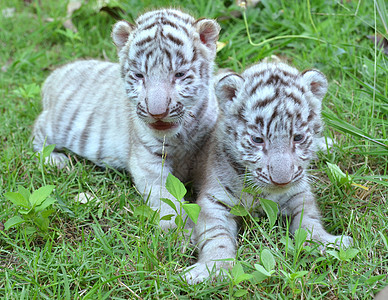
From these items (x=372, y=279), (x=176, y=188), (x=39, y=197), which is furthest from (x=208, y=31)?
(x=372, y=279)

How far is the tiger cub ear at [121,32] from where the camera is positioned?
3618 mm

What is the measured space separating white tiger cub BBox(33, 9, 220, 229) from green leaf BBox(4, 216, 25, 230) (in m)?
0.83

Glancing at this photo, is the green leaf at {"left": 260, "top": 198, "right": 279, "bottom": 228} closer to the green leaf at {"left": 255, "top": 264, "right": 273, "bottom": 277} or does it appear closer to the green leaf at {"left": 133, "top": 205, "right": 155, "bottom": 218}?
the green leaf at {"left": 255, "top": 264, "right": 273, "bottom": 277}

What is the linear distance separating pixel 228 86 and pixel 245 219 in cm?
93

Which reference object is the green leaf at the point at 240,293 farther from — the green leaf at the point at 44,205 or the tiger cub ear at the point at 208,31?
the tiger cub ear at the point at 208,31

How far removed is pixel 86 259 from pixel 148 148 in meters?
1.15

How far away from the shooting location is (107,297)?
2629 millimetres

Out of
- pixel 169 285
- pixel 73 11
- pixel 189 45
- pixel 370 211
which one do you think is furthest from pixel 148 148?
pixel 73 11

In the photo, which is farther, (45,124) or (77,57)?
(77,57)

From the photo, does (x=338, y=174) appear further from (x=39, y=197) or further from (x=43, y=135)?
(x=43, y=135)

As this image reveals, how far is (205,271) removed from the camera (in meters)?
2.77

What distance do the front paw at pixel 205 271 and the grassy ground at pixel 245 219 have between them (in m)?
0.06

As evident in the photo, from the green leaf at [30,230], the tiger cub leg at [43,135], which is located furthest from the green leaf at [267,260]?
the tiger cub leg at [43,135]

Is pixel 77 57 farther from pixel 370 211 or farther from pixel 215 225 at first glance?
pixel 370 211
